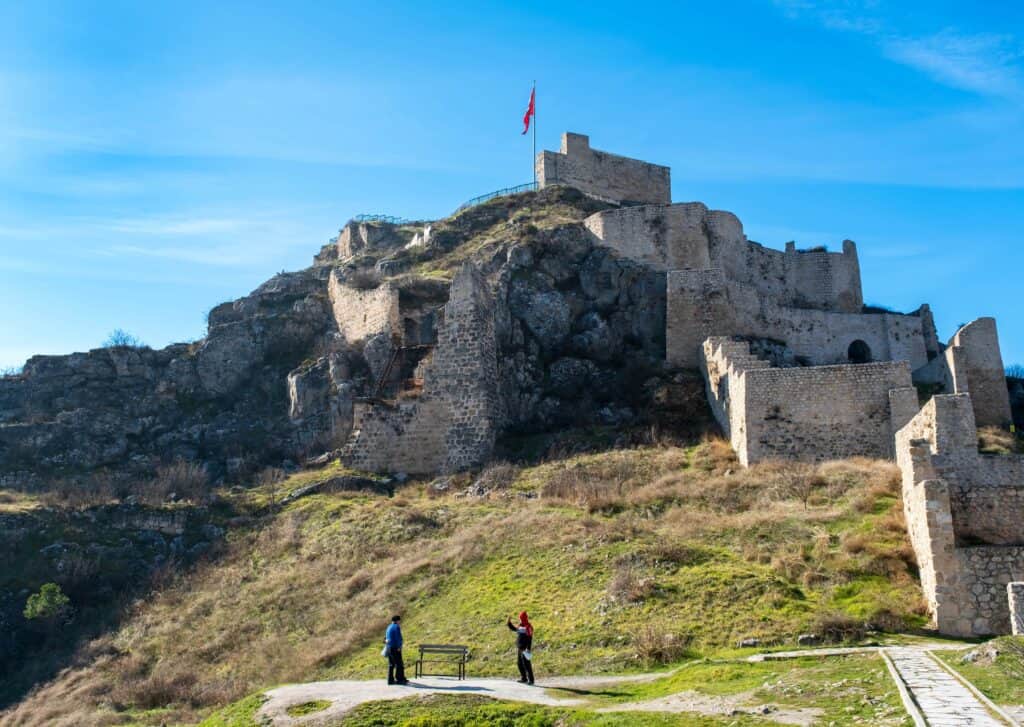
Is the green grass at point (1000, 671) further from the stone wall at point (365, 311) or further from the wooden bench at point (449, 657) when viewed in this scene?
the stone wall at point (365, 311)

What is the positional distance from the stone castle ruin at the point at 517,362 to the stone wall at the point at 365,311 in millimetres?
91

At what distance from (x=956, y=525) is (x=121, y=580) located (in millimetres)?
20609

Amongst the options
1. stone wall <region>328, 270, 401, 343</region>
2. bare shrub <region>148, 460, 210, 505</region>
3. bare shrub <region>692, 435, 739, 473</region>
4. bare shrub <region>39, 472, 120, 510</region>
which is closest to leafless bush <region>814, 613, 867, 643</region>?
bare shrub <region>692, 435, 739, 473</region>

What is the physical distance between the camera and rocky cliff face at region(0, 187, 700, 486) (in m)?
35.7

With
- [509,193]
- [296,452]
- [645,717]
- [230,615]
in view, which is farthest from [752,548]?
[509,193]

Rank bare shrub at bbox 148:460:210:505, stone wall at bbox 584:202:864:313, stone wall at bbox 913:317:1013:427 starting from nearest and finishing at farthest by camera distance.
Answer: bare shrub at bbox 148:460:210:505, stone wall at bbox 913:317:1013:427, stone wall at bbox 584:202:864:313

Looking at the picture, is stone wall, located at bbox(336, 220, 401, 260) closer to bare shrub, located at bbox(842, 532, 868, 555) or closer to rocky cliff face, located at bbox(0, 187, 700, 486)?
rocky cliff face, located at bbox(0, 187, 700, 486)

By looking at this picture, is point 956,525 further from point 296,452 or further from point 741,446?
point 296,452

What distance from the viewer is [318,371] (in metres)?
38.0

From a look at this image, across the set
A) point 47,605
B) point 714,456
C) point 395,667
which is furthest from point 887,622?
point 47,605

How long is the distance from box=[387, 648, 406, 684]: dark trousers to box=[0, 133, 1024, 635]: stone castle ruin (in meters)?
15.5

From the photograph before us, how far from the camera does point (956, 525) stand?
19328 mm

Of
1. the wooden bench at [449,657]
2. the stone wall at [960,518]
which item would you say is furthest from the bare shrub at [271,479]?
the stone wall at [960,518]

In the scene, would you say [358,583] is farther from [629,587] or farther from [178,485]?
[178,485]
